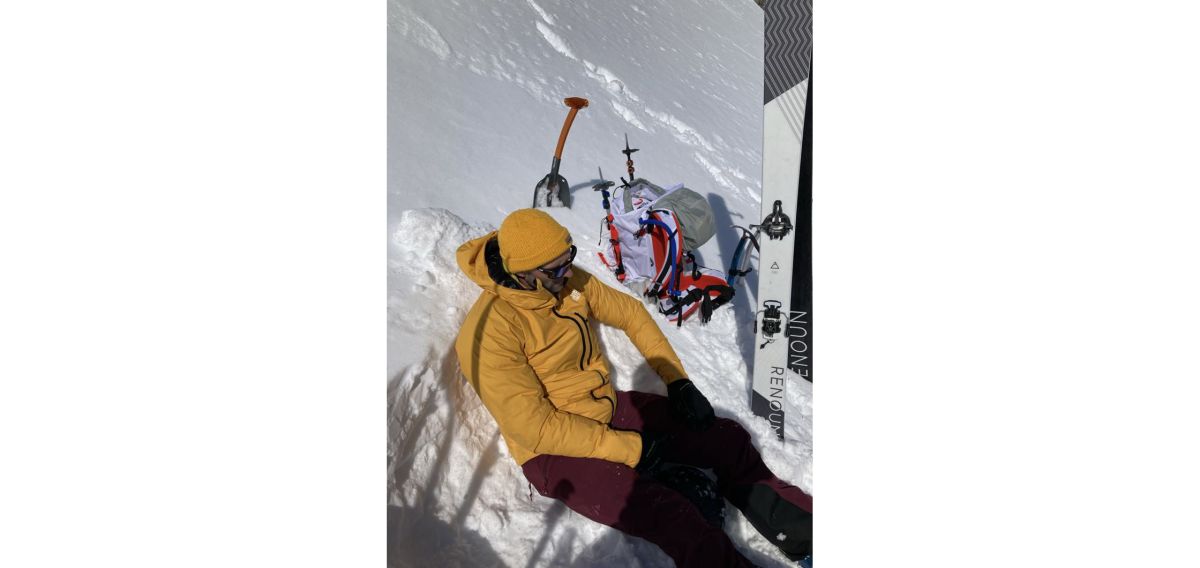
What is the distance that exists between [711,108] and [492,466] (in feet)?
6.17

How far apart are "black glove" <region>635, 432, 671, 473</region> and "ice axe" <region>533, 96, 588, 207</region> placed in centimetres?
109

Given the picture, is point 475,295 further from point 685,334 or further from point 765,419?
point 765,419

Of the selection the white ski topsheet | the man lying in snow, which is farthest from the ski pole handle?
the white ski topsheet

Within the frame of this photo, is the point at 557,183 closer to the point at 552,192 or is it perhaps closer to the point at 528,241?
the point at 552,192

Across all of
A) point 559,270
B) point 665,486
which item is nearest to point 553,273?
point 559,270

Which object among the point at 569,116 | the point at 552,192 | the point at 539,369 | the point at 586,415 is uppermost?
the point at 569,116

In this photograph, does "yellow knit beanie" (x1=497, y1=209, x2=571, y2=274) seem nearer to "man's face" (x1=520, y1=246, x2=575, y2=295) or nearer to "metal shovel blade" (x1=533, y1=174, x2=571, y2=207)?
"man's face" (x1=520, y1=246, x2=575, y2=295)

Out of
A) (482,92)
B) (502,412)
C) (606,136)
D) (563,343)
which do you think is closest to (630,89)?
(606,136)

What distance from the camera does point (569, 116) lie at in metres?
3.55

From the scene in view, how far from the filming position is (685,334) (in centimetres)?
371

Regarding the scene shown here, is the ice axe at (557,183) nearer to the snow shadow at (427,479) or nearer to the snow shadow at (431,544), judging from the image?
the snow shadow at (427,479)

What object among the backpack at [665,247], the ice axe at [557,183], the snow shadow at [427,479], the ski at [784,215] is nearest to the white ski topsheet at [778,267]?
the ski at [784,215]

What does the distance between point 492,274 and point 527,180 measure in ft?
1.84

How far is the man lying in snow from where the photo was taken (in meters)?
3.02
